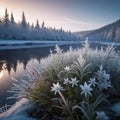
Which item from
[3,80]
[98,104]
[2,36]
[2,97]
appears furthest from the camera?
[2,36]

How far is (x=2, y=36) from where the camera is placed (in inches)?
2859

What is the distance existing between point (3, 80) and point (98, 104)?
35.9 feet

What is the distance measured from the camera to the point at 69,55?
5.88 metres

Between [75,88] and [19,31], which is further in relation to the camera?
[19,31]

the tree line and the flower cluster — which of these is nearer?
the flower cluster

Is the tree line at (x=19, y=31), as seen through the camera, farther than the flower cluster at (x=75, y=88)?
Yes

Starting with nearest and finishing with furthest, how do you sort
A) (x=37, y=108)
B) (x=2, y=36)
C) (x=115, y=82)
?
(x=37, y=108) < (x=115, y=82) < (x=2, y=36)

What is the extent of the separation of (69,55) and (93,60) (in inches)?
23.4

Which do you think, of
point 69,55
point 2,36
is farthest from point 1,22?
point 69,55

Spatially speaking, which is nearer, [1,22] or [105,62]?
[105,62]

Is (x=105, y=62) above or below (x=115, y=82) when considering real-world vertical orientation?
above

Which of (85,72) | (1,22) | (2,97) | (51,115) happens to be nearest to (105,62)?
(85,72)

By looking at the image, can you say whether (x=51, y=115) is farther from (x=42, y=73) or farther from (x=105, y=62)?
(x=105, y=62)

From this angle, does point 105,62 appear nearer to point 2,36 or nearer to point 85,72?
point 85,72
